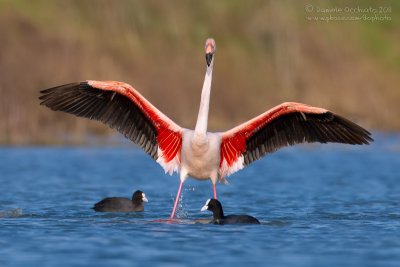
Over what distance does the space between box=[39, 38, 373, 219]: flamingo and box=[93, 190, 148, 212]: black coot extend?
167 cm

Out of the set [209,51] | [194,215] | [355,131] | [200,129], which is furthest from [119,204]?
[355,131]

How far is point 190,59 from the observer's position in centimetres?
4284

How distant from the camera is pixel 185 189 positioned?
23.3 metres

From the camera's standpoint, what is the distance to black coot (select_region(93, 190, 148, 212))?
58.0ft

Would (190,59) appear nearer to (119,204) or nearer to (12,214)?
(119,204)

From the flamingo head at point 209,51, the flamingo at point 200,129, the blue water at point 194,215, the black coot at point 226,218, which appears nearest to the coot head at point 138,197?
the blue water at point 194,215

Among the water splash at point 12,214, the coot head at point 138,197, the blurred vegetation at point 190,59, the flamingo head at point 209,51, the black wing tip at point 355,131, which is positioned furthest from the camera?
the blurred vegetation at point 190,59

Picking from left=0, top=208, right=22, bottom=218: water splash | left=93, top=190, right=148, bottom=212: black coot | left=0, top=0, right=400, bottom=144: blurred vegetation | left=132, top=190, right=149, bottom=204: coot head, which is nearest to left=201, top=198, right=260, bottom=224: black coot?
left=93, top=190, right=148, bottom=212: black coot

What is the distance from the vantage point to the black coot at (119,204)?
1769cm

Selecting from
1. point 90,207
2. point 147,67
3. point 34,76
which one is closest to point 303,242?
point 90,207

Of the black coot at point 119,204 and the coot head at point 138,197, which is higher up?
the coot head at point 138,197

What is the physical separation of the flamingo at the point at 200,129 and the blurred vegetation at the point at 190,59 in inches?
674

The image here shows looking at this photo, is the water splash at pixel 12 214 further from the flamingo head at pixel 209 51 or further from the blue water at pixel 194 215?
the flamingo head at pixel 209 51

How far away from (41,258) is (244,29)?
4008 cm
